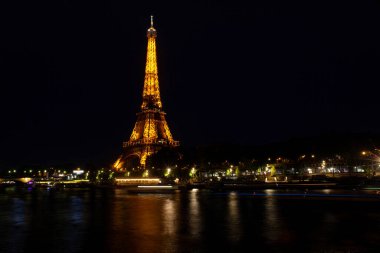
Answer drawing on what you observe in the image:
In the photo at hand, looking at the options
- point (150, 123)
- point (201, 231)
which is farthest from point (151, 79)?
point (201, 231)

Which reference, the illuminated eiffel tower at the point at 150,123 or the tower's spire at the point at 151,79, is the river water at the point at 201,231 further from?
the tower's spire at the point at 151,79

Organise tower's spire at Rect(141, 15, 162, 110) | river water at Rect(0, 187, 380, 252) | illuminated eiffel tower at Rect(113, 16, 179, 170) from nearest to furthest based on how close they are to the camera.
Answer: river water at Rect(0, 187, 380, 252) < illuminated eiffel tower at Rect(113, 16, 179, 170) < tower's spire at Rect(141, 15, 162, 110)

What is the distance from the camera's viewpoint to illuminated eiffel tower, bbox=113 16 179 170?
339 feet

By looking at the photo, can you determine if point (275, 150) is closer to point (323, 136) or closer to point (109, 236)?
point (323, 136)

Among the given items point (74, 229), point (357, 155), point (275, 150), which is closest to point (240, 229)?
point (74, 229)

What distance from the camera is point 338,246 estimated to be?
1370cm

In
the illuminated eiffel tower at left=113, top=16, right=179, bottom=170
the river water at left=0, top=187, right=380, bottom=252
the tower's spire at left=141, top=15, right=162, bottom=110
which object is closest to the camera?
the river water at left=0, top=187, right=380, bottom=252

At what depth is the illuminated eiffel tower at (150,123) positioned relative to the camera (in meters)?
103

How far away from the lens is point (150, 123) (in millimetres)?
105125

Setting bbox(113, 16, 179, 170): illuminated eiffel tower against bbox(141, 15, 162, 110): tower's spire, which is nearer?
bbox(113, 16, 179, 170): illuminated eiffel tower

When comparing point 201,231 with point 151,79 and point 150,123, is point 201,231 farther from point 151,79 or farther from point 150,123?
point 151,79

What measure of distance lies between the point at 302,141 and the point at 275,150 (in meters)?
5.78

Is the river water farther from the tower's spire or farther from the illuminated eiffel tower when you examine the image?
the tower's spire

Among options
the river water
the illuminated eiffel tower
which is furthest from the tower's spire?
the river water
